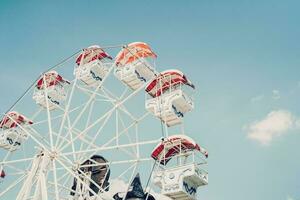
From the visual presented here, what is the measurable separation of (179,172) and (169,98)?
3.76m

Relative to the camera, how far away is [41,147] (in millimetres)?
20172

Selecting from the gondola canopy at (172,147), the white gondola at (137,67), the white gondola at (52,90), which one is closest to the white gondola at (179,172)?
the gondola canopy at (172,147)

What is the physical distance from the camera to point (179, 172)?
62.7 ft

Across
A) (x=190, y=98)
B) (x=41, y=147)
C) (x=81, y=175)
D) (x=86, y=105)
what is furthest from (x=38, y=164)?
(x=190, y=98)

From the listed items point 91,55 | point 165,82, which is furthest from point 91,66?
point 165,82

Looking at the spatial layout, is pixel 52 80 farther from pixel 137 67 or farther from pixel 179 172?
pixel 179 172

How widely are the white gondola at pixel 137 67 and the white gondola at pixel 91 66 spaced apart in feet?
5.30

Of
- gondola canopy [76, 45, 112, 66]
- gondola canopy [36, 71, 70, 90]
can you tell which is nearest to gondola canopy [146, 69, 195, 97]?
gondola canopy [76, 45, 112, 66]

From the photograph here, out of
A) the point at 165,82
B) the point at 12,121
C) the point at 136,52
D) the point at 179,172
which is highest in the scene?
the point at 136,52

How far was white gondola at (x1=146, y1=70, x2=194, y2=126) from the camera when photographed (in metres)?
21.0

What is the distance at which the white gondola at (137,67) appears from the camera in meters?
22.6

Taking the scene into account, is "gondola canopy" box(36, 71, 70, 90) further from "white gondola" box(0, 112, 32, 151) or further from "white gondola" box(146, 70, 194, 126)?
"white gondola" box(146, 70, 194, 126)

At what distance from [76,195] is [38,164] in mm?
2861

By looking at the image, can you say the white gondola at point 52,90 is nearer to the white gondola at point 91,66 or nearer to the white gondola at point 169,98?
the white gondola at point 91,66
